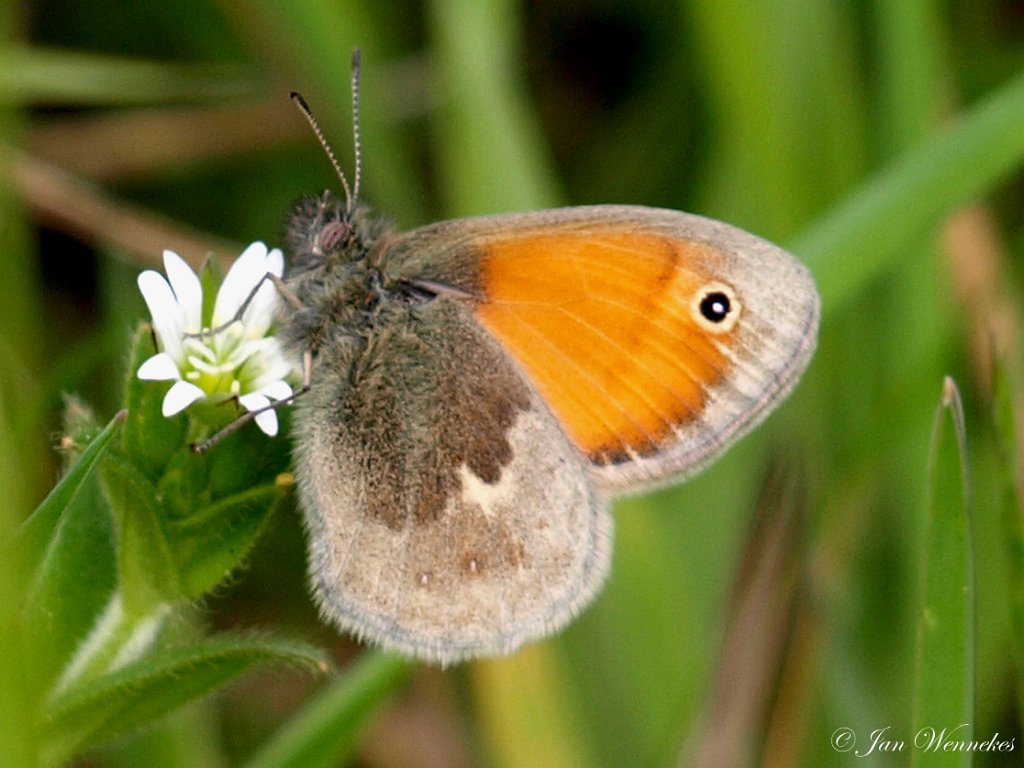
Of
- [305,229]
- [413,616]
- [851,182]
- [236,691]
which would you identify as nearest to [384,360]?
[305,229]

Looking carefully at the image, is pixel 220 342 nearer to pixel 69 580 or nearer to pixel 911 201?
pixel 69 580

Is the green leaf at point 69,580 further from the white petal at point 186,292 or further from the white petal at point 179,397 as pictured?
the white petal at point 186,292

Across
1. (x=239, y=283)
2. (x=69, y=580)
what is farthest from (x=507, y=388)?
(x=69, y=580)

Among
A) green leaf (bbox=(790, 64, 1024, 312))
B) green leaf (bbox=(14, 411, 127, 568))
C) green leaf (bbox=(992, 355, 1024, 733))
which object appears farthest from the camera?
green leaf (bbox=(790, 64, 1024, 312))

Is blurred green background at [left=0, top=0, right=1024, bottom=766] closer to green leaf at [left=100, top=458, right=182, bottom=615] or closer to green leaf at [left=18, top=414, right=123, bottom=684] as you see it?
green leaf at [left=18, top=414, right=123, bottom=684]

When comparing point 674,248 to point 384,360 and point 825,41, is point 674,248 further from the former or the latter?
point 825,41

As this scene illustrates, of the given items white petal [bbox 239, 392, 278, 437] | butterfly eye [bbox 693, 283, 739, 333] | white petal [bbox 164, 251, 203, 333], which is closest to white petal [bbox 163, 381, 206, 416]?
white petal [bbox 239, 392, 278, 437]
